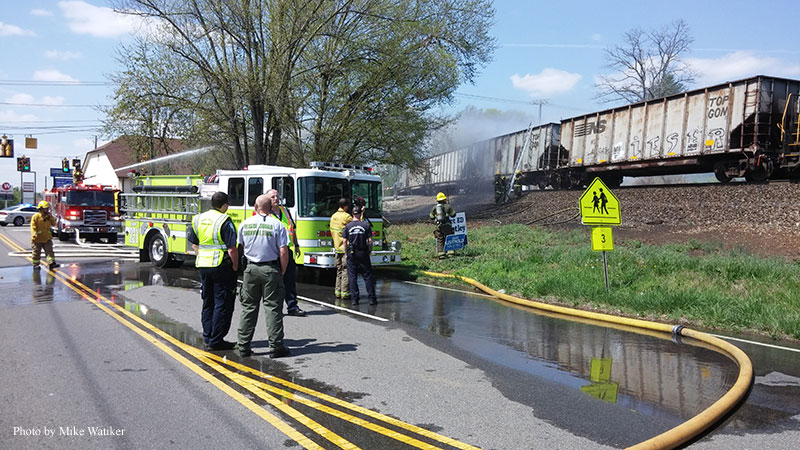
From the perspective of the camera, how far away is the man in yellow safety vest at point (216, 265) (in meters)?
6.80

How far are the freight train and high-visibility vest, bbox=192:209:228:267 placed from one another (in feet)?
56.9

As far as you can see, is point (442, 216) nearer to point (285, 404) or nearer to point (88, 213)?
point (285, 404)

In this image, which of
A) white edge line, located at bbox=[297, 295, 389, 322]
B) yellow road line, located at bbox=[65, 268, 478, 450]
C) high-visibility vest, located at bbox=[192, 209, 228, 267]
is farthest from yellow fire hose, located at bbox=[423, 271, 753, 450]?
high-visibility vest, located at bbox=[192, 209, 228, 267]

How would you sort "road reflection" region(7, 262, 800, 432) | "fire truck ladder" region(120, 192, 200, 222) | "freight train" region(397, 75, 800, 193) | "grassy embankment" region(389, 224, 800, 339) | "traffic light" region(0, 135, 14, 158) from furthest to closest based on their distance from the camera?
"traffic light" region(0, 135, 14, 158)
"freight train" region(397, 75, 800, 193)
"fire truck ladder" region(120, 192, 200, 222)
"grassy embankment" region(389, 224, 800, 339)
"road reflection" region(7, 262, 800, 432)

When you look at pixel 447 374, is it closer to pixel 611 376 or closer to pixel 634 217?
pixel 611 376

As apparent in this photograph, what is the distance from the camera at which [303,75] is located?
23.3 meters

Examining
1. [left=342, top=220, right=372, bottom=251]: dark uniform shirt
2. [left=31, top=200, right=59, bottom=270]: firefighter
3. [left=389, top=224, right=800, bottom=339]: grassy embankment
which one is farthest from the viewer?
[left=31, top=200, right=59, bottom=270]: firefighter

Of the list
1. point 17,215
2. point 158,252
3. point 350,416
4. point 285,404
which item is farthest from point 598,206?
point 17,215

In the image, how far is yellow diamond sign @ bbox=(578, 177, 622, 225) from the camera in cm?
1045

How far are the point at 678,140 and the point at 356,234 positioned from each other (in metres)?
15.7

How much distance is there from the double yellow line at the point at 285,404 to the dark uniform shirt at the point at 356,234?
3422 millimetres

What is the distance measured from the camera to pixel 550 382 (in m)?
5.88

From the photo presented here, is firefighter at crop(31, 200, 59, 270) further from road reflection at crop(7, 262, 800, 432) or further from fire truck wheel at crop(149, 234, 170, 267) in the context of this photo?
road reflection at crop(7, 262, 800, 432)

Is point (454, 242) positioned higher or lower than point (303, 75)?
lower
